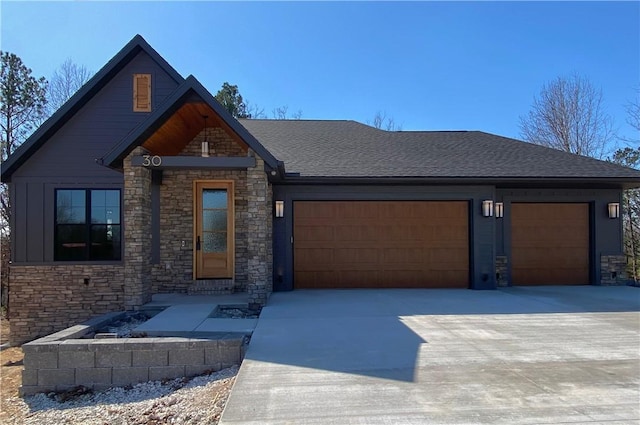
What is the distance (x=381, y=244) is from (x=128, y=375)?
6.60m

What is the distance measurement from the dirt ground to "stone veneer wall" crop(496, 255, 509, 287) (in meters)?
10.1

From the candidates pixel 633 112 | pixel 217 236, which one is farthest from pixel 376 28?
pixel 633 112

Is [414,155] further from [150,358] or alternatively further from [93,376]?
[93,376]

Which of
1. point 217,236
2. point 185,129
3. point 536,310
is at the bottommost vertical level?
point 536,310

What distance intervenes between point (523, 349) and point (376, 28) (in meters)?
9.25

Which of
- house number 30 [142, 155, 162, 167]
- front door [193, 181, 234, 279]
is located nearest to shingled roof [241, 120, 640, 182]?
front door [193, 181, 234, 279]

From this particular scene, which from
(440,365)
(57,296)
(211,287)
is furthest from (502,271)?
(57,296)

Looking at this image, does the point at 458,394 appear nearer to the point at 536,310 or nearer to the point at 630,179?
the point at 536,310

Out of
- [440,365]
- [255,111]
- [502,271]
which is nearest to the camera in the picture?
[440,365]

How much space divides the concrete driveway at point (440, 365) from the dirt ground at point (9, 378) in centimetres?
282

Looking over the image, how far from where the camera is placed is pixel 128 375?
16.5ft

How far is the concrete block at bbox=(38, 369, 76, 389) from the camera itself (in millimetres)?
4992

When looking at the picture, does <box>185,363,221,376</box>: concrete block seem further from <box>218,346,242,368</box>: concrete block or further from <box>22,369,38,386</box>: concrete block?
<box>22,369,38,386</box>: concrete block

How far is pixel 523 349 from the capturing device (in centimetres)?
500
